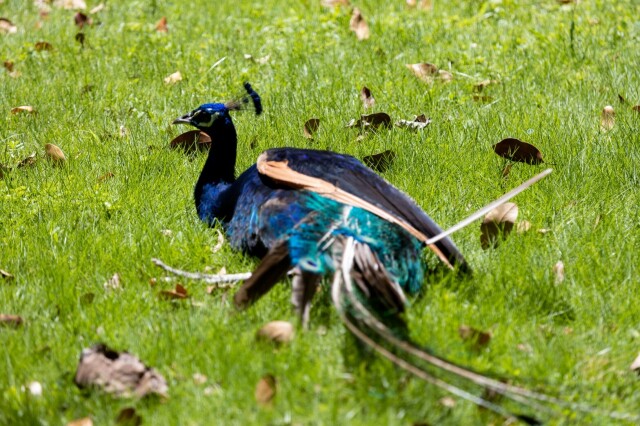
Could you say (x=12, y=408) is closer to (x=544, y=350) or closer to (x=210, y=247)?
(x=210, y=247)

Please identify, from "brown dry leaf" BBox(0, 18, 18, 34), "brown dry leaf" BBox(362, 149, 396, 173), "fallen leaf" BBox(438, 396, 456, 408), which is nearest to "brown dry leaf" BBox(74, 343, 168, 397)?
"fallen leaf" BBox(438, 396, 456, 408)

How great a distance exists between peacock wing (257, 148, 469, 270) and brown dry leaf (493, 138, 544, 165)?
0.94 m

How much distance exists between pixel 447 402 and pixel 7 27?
17.3 feet

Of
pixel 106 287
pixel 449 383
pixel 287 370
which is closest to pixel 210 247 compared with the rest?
pixel 106 287

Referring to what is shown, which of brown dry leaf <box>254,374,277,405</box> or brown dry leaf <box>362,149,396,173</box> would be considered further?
brown dry leaf <box>362,149,396,173</box>

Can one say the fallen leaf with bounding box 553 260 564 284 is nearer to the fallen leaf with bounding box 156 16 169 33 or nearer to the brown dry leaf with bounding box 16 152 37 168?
the brown dry leaf with bounding box 16 152 37 168

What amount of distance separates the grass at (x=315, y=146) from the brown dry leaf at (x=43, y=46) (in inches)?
6.2

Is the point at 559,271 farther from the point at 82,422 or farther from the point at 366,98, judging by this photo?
the point at 366,98

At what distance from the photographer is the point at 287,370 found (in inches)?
109

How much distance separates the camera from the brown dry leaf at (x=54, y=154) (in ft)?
15.1

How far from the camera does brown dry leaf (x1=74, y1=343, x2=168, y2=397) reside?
274cm

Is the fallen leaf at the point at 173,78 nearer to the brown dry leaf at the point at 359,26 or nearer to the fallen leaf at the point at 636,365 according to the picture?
the brown dry leaf at the point at 359,26

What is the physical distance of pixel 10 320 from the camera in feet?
10.4

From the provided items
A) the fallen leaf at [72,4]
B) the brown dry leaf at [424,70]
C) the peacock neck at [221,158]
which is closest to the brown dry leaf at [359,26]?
the brown dry leaf at [424,70]
